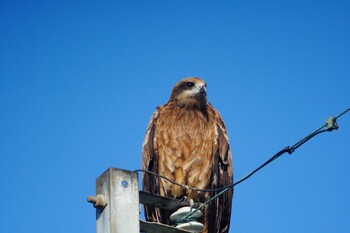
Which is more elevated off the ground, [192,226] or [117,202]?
[192,226]

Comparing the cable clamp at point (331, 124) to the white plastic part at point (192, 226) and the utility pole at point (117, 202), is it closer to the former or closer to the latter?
the utility pole at point (117, 202)

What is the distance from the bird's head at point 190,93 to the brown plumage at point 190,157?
0.21ft

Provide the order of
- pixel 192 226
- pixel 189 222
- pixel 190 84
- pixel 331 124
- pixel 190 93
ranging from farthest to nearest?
pixel 190 84
pixel 190 93
pixel 189 222
pixel 192 226
pixel 331 124

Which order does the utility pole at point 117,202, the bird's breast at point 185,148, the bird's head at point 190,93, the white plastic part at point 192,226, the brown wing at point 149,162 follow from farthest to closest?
the bird's head at point 190,93 → the brown wing at point 149,162 → the bird's breast at point 185,148 → the white plastic part at point 192,226 → the utility pole at point 117,202

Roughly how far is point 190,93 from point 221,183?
1.46 meters

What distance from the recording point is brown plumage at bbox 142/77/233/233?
29.9 feet

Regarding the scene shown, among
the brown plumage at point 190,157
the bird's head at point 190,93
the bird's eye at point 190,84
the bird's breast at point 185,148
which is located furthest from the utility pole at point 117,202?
the bird's eye at point 190,84

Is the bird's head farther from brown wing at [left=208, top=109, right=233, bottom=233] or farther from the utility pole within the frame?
the utility pole

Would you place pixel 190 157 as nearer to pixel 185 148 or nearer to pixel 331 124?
pixel 185 148

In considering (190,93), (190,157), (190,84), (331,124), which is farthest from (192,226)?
(190,84)

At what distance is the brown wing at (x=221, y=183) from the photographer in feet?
30.0

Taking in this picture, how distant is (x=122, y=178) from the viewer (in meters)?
5.35

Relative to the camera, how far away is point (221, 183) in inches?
370

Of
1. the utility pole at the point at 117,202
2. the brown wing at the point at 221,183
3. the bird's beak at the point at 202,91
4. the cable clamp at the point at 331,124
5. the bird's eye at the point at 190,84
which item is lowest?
the utility pole at the point at 117,202
